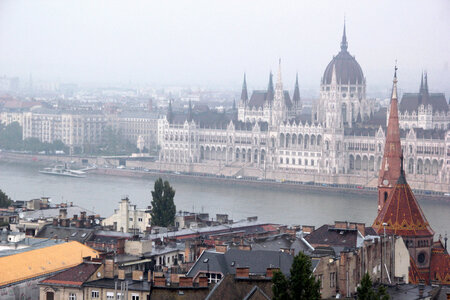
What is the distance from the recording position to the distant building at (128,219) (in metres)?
22.1

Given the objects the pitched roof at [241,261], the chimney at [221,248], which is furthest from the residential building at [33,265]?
the pitched roof at [241,261]

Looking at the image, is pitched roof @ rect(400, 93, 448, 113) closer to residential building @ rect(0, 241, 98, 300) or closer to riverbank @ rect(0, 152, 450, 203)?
riverbank @ rect(0, 152, 450, 203)

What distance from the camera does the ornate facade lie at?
4912 centimetres

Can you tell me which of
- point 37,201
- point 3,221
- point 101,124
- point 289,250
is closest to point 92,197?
point 37,201

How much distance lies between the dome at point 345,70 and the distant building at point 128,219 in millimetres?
34786

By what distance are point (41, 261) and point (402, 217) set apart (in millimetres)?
6477

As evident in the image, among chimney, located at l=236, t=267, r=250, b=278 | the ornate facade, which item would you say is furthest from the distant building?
the ornate facade

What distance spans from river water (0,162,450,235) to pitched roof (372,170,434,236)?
31.3 feet

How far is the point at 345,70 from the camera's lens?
57.9 meters

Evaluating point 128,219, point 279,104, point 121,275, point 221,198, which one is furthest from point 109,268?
point 279,104

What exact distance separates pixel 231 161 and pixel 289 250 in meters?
41.9

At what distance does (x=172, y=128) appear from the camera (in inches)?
2359

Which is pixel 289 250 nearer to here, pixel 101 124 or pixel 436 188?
pixel 436 188

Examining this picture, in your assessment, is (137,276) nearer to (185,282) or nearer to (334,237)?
(185,282)
